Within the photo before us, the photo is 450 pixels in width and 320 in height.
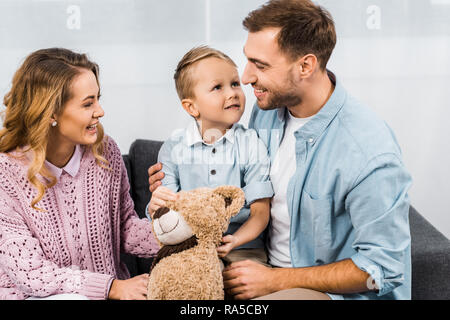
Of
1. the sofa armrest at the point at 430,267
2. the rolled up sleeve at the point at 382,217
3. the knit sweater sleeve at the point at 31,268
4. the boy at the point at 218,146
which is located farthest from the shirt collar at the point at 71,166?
the sofa armrest at the point at 430,267

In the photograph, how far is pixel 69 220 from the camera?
1.18m

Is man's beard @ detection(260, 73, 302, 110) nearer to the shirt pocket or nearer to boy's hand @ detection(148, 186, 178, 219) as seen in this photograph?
the shirt pocket

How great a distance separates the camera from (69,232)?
118cm

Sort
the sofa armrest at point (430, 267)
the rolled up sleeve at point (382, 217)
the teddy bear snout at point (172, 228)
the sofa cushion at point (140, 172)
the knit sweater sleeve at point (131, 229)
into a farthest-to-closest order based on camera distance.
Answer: the sofa cushion at point (140, 172), the sofa armrest at point (430, 267), the knit sweater sleeve at point (131, 229), the rolled up sleeve at point (382, 217), the teddy bear snout at point (172, 228)

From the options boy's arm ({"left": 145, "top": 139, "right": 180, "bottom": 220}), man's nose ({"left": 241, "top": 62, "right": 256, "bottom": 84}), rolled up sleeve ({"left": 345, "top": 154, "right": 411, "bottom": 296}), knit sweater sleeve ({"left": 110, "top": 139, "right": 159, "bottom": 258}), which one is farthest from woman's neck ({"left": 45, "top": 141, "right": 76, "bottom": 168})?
rolled up sleeve ({"left": 345, "top": 154, "right": 411, "bottom": 296})

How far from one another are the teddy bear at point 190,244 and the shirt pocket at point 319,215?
24cm

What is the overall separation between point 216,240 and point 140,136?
54cm

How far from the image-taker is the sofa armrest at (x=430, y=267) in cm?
145

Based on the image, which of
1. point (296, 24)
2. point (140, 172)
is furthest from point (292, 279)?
point (140, 172)

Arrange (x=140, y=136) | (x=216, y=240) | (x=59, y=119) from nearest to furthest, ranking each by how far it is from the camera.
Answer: (x=216, y=240) → (x=59, y=119) → (x=140, y=136)

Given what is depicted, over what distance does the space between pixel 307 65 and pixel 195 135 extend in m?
0.31

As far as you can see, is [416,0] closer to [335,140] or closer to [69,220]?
[335,140]

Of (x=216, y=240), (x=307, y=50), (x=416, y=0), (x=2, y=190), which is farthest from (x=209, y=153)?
(x=416, y=0)

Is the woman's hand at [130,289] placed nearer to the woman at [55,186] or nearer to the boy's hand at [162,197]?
the woman at [55,186]
